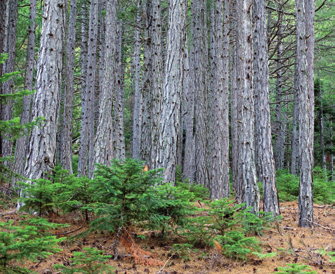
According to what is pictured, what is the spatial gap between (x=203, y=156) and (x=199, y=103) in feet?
7.84

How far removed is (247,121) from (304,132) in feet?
5.20

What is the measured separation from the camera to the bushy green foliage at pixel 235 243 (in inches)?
174

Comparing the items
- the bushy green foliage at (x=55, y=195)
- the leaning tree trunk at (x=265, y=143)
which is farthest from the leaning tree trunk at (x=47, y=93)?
the leaning tree trunk at (x=265, y=143)

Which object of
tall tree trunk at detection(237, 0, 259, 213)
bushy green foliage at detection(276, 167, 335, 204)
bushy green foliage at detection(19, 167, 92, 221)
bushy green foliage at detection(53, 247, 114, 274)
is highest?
tall tree trunk at detection(237, 0, 259, 213)

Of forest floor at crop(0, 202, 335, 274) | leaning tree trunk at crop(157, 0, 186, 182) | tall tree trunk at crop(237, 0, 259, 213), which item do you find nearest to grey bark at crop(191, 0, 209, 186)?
tall tree trunk at crop(237, 0, 259, 213)

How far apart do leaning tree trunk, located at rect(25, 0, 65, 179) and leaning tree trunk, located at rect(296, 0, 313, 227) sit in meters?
5.78

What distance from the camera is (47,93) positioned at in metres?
5.85

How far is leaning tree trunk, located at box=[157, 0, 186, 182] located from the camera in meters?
6.59

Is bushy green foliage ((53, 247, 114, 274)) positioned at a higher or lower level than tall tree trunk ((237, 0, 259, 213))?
lower

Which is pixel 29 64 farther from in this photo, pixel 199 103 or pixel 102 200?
pixel 102 200

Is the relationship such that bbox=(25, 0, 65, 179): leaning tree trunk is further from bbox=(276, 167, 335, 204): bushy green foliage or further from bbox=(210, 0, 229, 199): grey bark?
bbox=(276, 167, 335, 204): bushy green foliage

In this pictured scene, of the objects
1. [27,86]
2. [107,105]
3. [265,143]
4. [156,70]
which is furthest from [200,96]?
[27,86]

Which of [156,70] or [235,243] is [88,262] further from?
Result: [156,70]

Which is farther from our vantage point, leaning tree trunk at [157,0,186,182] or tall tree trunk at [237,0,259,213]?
tall tree trunk at [237,0,259,213]
